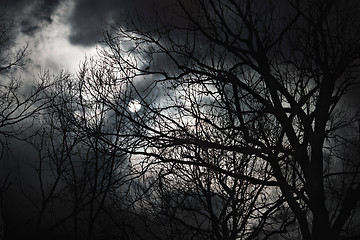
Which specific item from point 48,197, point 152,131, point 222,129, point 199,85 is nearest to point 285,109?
point 222,129

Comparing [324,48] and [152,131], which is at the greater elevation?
[324,48]

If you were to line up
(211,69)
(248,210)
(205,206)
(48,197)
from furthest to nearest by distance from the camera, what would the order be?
(48,197) → (205,206) → (248,210) → (211,69)

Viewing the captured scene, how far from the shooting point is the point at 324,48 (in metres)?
7.56

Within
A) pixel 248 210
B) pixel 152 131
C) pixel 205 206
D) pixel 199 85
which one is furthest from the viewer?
pixel 205 206

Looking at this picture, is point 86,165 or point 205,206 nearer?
point 205,206

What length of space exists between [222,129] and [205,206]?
164 inches

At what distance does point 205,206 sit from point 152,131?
5.00 meters

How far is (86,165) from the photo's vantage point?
47.4 ft

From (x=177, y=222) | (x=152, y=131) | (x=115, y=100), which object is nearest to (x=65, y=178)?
(x=177, y=222)

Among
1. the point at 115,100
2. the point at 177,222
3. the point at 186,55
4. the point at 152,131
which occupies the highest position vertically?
the point at 186,55

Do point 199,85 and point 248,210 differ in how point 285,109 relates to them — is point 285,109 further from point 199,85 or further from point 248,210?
point 248,210

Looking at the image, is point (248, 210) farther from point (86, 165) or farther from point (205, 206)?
point (86, 165)

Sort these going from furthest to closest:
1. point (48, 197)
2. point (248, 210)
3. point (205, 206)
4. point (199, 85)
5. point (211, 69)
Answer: point (48, 197)
point (205, 206)
point (248, 210)
point (199, 85)
point (211, 69)

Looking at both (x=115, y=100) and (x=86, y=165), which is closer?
(x=115, y=100)
